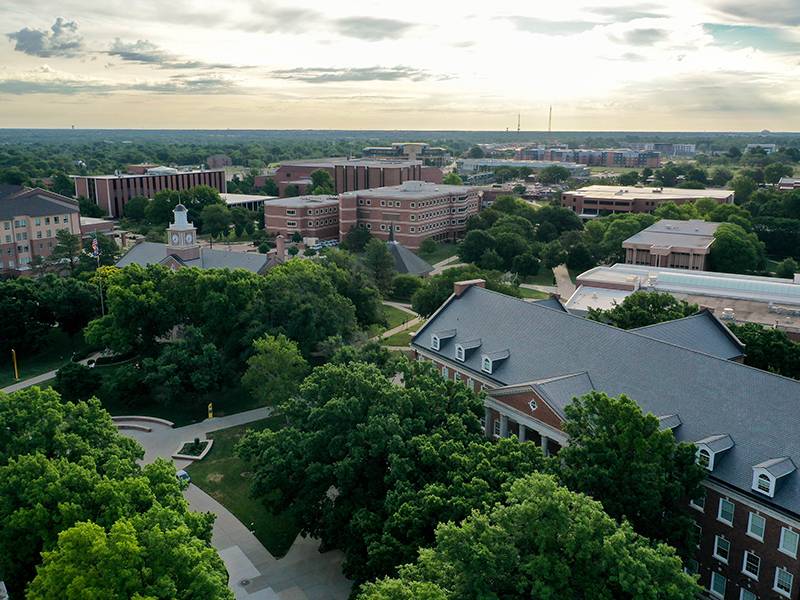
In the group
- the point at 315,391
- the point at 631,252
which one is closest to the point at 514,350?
the point at 315,391

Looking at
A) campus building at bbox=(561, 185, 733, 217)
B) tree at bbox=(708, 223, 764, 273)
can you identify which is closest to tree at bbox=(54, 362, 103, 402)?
tree at bbox=(708, 223, 764, 273)

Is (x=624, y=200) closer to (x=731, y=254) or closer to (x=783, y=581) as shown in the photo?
(x=731, y=254)

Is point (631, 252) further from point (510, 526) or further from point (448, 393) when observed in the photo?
point (510, 526)

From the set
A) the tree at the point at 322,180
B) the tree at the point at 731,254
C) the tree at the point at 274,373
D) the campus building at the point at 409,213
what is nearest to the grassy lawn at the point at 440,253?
the campus building at the point at 409,213

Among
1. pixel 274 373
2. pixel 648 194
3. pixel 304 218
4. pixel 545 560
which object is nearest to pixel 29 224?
pixel 304 218

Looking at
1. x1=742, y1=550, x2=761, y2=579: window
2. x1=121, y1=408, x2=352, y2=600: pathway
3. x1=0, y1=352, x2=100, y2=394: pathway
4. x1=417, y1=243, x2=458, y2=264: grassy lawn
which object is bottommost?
x1=121, y1=408, x2=352, y2=600: pathway

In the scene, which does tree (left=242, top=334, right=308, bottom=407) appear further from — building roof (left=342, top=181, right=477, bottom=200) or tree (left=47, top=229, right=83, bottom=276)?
building roof (left=342, top=181, right=477, bottom=200)
